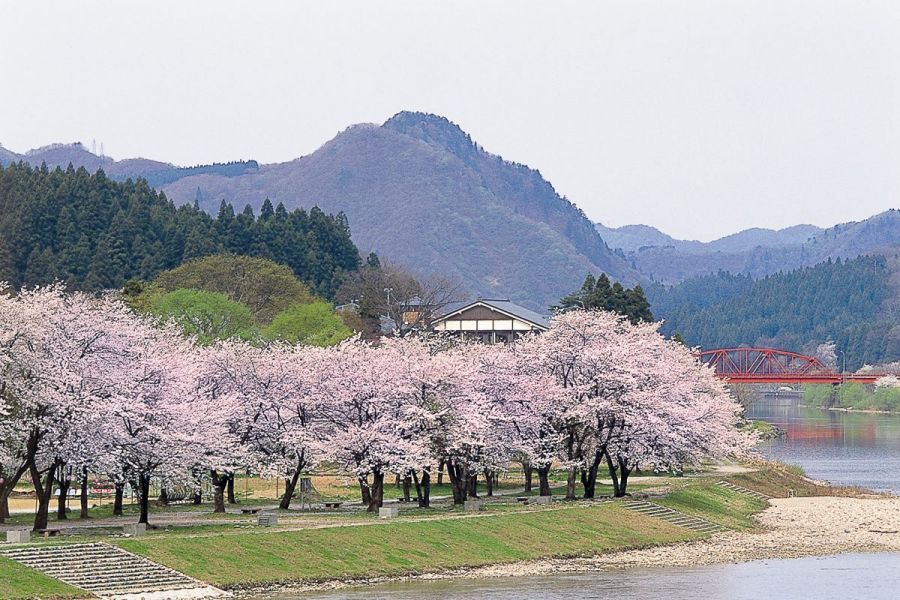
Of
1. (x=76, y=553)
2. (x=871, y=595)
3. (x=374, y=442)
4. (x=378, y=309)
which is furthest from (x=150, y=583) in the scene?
(x=378, y=309)

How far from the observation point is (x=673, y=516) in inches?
2552

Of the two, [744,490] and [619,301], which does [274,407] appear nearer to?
[744,490]

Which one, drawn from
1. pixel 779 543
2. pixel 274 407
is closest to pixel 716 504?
pixel 779 543

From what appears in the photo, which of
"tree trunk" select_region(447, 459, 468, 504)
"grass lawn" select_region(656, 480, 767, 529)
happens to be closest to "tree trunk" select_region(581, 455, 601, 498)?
"grass lawn" select_region(656, 480, 767, 529)

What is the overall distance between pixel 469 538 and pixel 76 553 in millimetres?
15593

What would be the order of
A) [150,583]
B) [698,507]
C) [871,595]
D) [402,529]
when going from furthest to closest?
[698,507], [402,529], [871,595], [150,583]

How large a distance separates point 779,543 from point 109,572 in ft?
96.6

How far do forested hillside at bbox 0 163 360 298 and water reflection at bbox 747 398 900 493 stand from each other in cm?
4601

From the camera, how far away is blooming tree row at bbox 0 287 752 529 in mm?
49000

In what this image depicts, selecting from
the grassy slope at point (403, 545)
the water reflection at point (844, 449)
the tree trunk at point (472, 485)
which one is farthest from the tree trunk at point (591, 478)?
the water reflection at point (844, 449)

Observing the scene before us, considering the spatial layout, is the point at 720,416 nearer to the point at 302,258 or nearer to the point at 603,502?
the point at 603,502

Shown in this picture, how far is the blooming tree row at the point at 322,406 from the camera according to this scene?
49000mm

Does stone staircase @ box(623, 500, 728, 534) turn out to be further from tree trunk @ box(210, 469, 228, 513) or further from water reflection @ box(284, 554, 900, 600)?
tree trunk @ box(210, 469, 228, 513)

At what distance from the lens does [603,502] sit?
6372 cm
